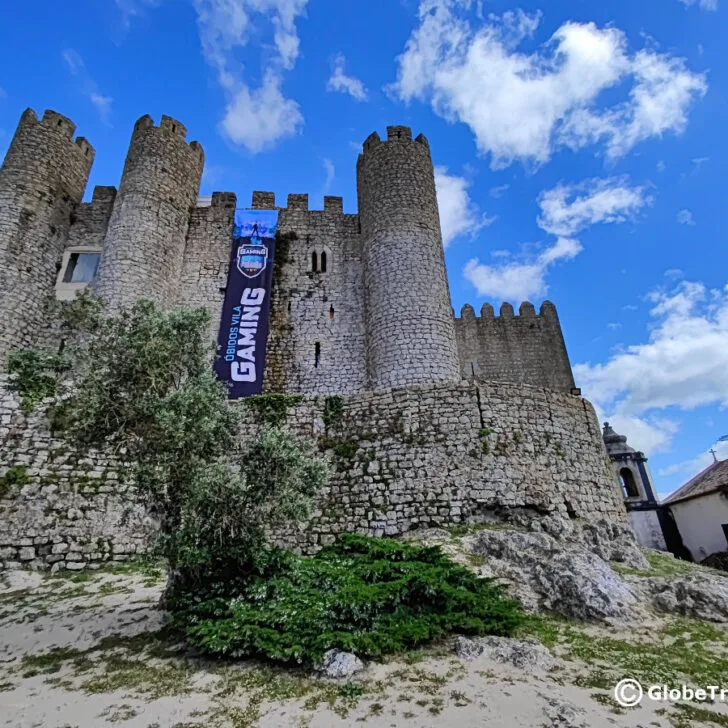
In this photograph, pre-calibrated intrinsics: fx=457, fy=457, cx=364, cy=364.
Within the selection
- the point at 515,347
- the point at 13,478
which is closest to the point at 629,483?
the point at 515,347

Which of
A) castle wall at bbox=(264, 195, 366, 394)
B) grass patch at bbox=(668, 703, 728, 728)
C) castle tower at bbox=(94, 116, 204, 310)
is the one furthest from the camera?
castle wall at bbox=(264, 195, 366, 394)

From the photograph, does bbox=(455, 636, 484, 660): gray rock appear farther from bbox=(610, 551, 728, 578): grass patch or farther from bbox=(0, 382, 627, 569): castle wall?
bbox=(610, 551, 728, 578): grass patch

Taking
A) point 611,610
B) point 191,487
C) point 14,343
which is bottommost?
point 611,610

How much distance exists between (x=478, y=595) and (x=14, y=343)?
56.0ft

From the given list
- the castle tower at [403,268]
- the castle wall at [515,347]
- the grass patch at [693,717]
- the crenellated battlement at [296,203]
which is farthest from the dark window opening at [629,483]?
the grass patch at [693,717]

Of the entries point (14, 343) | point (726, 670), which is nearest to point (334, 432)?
point (726, 670)

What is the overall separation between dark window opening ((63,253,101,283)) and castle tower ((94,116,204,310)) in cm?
118

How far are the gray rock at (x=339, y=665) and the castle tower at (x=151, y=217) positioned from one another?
14268mm

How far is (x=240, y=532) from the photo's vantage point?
20.8ft

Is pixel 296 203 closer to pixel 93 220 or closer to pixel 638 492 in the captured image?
pixel 93 220

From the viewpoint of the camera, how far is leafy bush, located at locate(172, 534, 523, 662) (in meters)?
4.78

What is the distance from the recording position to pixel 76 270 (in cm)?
1839

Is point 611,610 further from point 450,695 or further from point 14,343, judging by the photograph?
point 14,343

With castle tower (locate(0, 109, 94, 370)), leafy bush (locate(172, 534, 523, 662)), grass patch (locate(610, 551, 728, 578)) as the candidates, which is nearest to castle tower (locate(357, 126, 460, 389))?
grass patch (locate(610, 551, 728, 578))
